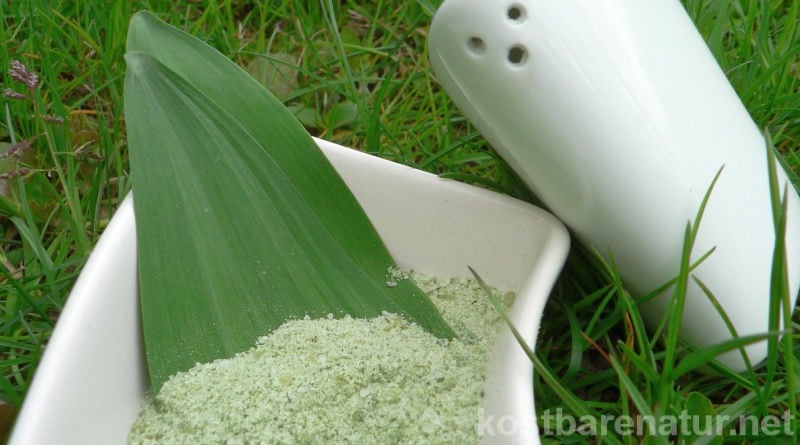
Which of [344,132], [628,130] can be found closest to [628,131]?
[628,130]

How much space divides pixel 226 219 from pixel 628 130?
312 mm

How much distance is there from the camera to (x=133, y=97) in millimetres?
614

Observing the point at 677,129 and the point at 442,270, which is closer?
the point at 677,129

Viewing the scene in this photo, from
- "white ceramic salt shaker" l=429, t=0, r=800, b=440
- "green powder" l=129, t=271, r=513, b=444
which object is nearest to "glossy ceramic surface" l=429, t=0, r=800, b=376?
"white ceramic salt shaker" l=429, t=0, r=800, b=440

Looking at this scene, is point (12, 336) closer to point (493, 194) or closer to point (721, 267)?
point (493, 194)

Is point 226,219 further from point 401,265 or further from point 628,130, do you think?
point 628,130

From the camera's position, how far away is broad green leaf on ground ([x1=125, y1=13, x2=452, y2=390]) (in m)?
0.60

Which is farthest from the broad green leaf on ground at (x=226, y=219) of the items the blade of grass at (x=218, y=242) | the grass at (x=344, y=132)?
the grass at (x=344, y=132)

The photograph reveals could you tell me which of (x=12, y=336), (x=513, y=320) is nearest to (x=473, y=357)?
(x=513, y=320)

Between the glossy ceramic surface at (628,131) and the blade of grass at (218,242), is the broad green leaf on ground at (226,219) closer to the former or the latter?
the blade of grass at (218,242)

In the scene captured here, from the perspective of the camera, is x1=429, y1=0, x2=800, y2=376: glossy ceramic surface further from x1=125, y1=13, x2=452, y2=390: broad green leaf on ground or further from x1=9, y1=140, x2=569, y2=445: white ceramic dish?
x1=125, y1=13, x2=452, y2=390: broad green leaf on ground

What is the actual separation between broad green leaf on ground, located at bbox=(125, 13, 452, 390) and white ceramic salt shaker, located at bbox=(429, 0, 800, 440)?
152mm

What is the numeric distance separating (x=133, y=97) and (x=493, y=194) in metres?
0.30

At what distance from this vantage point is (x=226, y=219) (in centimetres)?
63
